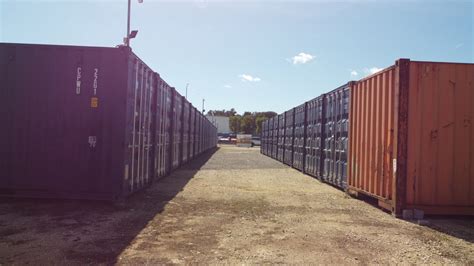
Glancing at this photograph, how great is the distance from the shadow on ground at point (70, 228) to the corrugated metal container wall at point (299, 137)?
9726mm

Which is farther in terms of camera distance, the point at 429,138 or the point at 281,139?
the point at 281,139

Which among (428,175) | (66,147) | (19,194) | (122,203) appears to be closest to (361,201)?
(428,175)

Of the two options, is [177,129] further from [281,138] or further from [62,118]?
[281,138]

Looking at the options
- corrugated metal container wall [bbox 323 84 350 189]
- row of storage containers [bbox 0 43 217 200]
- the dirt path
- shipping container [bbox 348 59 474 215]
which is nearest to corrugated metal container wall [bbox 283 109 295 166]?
corrugated metal container wall [bbox 323 84 350 189]

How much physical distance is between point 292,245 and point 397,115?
4.02m

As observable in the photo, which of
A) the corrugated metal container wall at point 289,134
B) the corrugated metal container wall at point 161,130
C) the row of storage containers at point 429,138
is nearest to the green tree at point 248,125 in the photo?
the corrugated metal container wall at point 289,134

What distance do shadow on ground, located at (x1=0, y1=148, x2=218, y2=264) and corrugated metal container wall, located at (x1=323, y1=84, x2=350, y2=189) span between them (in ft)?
18.2

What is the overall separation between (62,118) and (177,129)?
8.95m

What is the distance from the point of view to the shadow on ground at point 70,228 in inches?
187

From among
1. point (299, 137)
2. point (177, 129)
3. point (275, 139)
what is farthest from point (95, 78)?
point (275, 139)

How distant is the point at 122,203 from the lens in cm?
810

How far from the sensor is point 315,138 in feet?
49.7

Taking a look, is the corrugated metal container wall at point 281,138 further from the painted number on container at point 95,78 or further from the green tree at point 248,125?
the green tree at point 248,125

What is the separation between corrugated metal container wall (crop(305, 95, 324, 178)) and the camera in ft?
46.4
